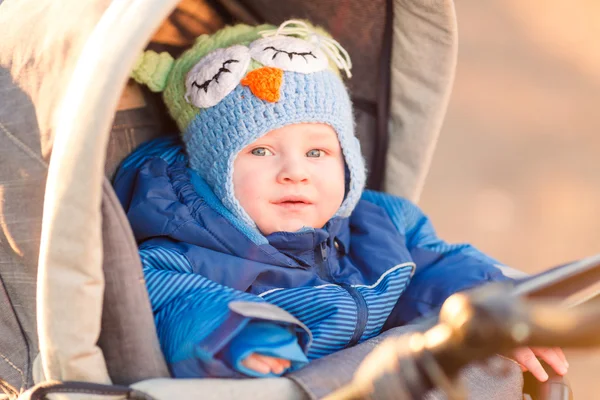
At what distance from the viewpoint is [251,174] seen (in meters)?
1.45

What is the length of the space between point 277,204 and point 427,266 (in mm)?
357

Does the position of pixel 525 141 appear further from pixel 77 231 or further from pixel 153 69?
pixel 77 231

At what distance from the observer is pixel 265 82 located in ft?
4.81

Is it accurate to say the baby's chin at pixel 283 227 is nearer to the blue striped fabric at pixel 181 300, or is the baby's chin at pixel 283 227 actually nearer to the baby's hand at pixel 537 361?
the blue striped fabric at pixel 181 300

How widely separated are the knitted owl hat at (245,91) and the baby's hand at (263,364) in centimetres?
39

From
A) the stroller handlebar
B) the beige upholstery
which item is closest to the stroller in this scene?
the beige upholstery

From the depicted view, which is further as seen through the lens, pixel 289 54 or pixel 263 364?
pixel 289 54

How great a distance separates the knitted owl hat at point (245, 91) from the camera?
1.47 m

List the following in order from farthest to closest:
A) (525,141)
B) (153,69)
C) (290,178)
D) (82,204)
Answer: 1. (525,141)
2. (153,69)
3. (290,178)
4. (82,204)

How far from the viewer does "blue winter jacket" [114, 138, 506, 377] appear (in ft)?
3.76

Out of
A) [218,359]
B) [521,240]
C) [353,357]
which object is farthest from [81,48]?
[521,240]

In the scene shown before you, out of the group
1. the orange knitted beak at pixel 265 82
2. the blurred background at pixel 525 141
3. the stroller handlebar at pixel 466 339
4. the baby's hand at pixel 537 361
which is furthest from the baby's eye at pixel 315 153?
the blurred background at pixel 525 141

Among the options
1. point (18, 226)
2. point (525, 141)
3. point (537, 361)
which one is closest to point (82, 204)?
point (18, 226)

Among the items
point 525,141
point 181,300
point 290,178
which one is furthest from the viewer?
point 525,141
